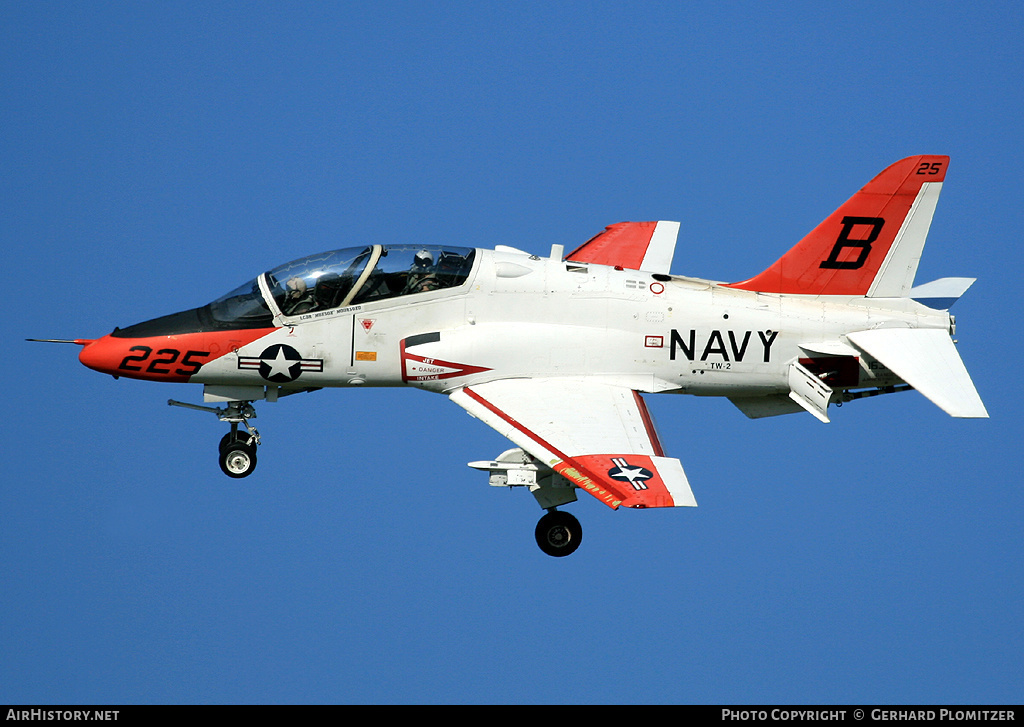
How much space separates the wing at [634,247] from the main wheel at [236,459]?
5.46m

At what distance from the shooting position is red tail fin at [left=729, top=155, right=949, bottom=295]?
723 inches

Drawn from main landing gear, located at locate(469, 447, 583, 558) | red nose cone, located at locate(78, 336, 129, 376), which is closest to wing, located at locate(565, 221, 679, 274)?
main landing gear, located at locate(469, 447, 583, 558)

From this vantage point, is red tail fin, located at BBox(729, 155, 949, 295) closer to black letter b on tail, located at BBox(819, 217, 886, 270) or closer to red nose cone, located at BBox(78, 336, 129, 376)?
black letter b on tail, located at BBox(819, 217, 886, 270)

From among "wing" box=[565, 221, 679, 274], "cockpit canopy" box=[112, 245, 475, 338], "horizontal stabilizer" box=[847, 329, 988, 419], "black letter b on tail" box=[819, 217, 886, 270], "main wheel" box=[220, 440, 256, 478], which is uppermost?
"wing" box=[565, 221, 679, 274]

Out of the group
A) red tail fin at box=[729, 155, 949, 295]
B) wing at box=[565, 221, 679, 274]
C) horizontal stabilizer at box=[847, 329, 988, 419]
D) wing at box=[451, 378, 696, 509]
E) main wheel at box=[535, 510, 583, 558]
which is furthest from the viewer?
wing at box=[565, 221, 679, 274]

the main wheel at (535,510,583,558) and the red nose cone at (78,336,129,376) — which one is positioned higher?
the red nose cone at (78,336,129,376)

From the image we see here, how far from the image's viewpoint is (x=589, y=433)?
55.3ft

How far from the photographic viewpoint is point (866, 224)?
18422 mm

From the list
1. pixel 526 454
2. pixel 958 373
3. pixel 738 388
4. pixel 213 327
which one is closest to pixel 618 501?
pixel 526 454

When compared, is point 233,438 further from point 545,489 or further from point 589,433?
point 589,433

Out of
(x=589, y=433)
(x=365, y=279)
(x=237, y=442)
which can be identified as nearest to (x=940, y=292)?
(x=589, y=433)

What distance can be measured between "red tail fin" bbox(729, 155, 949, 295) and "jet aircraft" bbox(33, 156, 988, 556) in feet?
0.06

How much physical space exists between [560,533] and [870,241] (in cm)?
539

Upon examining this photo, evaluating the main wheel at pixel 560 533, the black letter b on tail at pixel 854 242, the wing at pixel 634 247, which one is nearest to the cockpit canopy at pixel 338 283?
the wing at pixel 634 247
